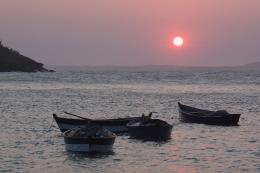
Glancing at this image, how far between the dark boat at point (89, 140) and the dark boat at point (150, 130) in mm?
5143

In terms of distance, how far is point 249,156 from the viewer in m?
29.5

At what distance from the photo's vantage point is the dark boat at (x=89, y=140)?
28.7m

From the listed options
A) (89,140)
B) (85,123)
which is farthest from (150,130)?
(89,140)

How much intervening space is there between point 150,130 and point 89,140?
20.9ft

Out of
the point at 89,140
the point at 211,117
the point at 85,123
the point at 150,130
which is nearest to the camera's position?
the point at 89,140

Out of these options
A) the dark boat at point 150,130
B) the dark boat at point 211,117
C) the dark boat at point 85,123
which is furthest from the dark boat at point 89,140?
the dark boat at point 211,117

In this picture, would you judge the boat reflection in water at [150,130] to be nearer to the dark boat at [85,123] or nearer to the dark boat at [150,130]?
the dark boat at [150,130]

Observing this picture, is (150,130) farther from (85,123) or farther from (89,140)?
(89,140)

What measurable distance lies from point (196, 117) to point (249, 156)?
1650 cm

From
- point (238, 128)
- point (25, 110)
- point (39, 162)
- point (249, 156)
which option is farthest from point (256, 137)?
point (25, 110)

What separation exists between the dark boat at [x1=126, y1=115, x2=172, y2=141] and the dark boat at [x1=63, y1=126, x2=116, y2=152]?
16.9 ft

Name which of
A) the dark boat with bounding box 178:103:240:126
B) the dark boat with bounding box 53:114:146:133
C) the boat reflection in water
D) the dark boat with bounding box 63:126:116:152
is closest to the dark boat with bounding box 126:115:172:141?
the boat reflection in water

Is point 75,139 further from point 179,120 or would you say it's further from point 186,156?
point 179,120

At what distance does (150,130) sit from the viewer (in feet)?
112
